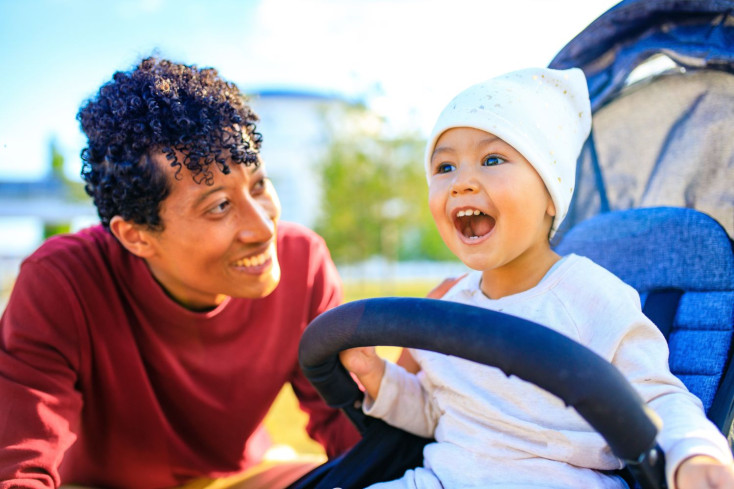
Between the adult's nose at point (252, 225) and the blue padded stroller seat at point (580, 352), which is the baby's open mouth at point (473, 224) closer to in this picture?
the blue padded stroller seat at point (580, 352)

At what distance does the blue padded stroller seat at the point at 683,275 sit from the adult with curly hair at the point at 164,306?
3.32ft

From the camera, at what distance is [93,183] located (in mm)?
2025

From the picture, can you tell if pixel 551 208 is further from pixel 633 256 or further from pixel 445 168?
pixel 633 256

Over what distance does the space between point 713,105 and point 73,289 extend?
6.70 feet

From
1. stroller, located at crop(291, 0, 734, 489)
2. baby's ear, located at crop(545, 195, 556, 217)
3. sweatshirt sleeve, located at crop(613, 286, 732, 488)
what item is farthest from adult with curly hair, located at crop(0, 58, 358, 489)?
sweatshirt sleeve, located at crop(613, 286, 732, 488)

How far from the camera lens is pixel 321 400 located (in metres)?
2.24

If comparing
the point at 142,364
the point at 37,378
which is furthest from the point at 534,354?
the point at 142,364

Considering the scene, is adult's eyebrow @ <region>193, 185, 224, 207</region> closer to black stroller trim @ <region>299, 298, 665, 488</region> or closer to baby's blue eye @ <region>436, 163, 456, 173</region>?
baby's blue eye @ <region>436, 163, 456, 173</region>

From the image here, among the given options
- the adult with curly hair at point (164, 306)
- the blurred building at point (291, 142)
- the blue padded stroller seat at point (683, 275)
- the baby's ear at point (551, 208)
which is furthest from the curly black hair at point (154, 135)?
the blurred building at point (291, 142)

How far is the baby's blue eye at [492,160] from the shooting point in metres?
1.39

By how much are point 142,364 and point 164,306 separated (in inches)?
7.7

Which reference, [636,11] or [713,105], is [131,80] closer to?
[636,11]

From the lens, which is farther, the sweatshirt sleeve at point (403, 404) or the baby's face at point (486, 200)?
the sweatshirt sleeve at point (403, 404)

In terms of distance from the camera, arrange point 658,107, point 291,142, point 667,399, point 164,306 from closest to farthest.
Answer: point 667,399
point 164,306
point 658,107
point 291,142
